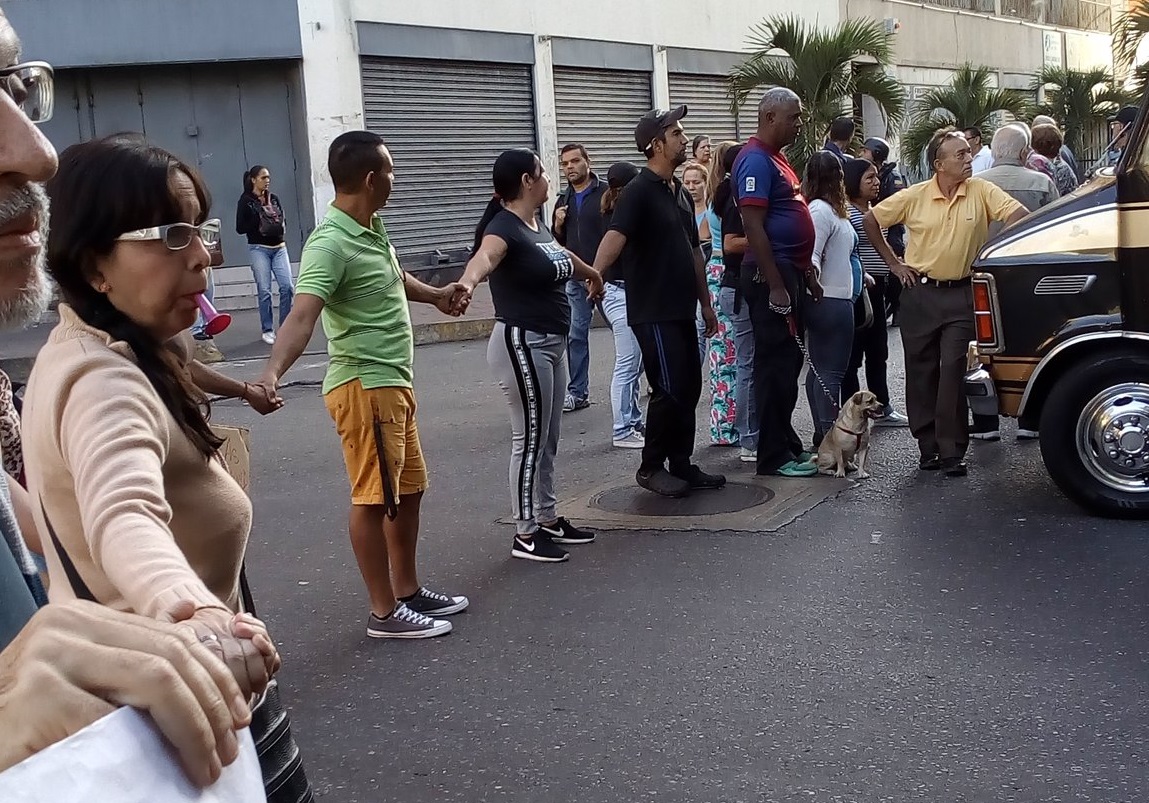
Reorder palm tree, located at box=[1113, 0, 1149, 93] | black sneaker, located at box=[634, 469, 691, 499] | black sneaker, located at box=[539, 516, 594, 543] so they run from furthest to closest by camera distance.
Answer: palm tree, located at box=[1113, 0, 1149, 93] → black sneaker, located at box=[634, 469, 691, 499] → black sneaker, located at box=[539, 516, 594, 543]

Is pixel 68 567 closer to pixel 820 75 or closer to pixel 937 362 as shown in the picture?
pixel 937 362

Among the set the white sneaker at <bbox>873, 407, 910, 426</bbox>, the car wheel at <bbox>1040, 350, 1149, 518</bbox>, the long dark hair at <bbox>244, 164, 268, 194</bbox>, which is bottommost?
the white sneaker at <bbox>873, 407, 910, 426</bbox>

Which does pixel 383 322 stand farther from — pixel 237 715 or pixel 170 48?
pixel 170 48

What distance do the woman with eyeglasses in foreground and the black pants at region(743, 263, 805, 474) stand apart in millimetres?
5557

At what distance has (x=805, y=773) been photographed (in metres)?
4.01

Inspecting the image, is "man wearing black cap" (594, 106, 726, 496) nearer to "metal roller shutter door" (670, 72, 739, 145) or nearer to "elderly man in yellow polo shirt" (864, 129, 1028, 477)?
"elderly man in yellow polo shirt" (864, 129, 1028, 477)

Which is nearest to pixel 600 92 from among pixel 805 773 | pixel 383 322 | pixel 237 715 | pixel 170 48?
pixel 170 48

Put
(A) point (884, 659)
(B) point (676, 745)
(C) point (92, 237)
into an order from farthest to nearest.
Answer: (A) point (884, 659)
(B) point (676, 745)
(C) point (92, 237)

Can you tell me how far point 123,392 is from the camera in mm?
2275

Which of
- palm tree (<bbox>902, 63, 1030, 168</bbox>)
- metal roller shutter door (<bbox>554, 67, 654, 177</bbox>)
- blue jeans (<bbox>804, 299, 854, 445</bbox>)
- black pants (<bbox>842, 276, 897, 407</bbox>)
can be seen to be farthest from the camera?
metal roller shutter door (<bbox>554, 67, 654, 177</bbox>)

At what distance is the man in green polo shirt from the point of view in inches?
207

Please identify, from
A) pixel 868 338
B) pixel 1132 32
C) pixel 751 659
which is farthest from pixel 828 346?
pixel 1132 32

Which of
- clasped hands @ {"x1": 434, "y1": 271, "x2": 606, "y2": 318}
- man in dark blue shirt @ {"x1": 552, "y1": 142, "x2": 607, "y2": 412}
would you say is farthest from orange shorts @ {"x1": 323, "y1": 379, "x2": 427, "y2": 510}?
man in dark blue shirt @ {"x1": 552, "y1": 142, "x2": 607, "y2": 412}

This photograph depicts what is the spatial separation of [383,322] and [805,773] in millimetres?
2336
